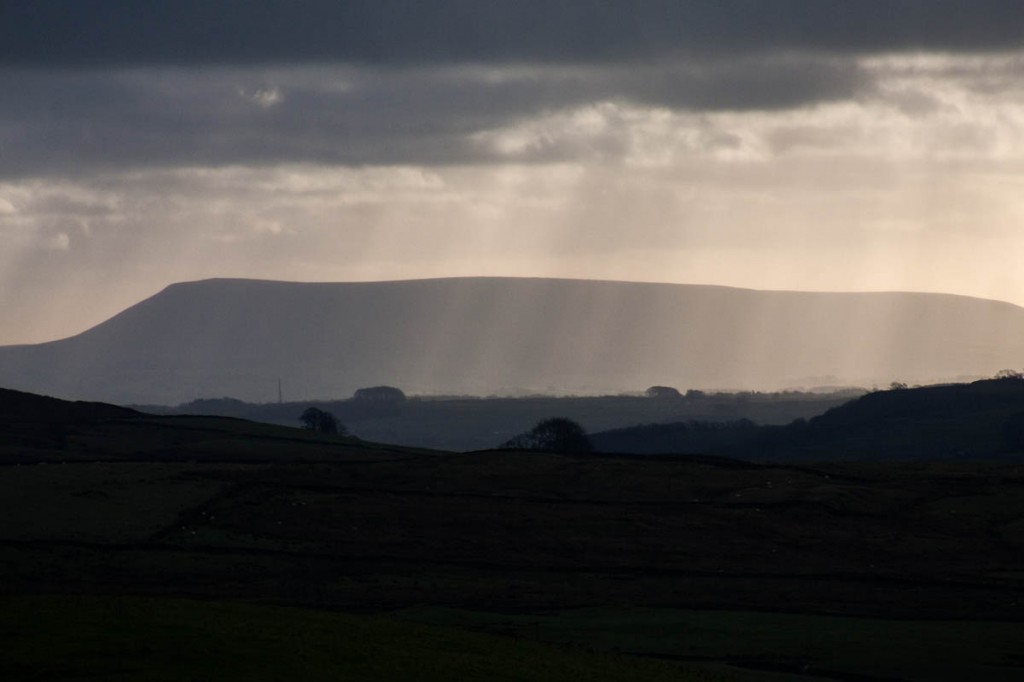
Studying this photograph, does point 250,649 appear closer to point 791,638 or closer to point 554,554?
point 791,638

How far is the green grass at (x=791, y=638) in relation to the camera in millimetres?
70750

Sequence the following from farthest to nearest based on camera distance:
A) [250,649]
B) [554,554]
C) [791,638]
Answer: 1. [554,554]
2. [791,638]
3. [250,649]

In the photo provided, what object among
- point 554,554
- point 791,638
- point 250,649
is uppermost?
point 554,554

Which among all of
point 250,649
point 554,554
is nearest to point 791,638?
point 554,554

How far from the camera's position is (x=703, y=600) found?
301ft

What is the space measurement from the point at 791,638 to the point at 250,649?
29931 mm

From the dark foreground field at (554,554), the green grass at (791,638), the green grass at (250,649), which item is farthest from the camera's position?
the dark foreground field at (554,554)

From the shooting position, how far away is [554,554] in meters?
106

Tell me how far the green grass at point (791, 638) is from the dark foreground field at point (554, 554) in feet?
0.68

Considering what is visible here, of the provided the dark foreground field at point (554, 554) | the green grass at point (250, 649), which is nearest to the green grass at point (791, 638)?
the dark foreground field at point (554, 554)

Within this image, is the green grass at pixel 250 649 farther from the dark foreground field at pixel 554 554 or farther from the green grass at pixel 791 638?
the green grass at pixel 791 638

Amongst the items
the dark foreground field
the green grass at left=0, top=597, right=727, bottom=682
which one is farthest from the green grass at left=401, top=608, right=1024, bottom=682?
the green grass at left=0, top=597, right=727, bottom=682

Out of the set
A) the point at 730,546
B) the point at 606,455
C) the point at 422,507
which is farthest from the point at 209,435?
the point at 730,546

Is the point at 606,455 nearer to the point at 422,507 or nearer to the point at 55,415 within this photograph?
the point at 422,507
